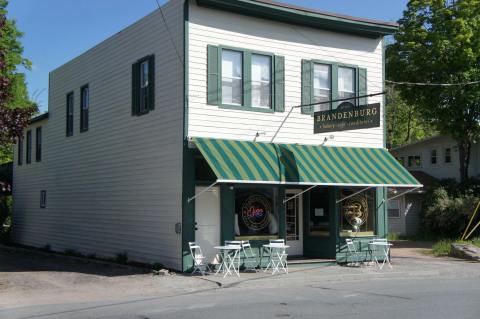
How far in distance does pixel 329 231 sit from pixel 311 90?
405 cm

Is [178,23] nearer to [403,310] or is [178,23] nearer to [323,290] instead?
[323,290]

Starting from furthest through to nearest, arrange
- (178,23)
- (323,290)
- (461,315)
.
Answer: (178,23) → (323,290) → (461,315)

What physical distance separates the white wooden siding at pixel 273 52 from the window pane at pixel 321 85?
1.04 ft

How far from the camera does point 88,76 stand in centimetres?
2088

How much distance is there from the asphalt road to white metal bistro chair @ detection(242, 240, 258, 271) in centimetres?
196

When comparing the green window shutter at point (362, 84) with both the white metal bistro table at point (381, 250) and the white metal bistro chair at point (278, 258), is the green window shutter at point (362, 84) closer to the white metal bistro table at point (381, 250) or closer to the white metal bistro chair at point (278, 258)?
the white metal bistro table at point (381, 250)

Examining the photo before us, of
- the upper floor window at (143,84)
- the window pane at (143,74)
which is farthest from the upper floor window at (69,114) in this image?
the window pane at (143,74)

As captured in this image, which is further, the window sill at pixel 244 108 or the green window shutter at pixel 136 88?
the green window shutter at pixel 136 88

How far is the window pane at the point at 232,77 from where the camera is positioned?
52.9 feet

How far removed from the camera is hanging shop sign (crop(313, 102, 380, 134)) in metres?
15.1

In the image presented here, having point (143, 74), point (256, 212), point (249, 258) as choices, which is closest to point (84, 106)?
point (143, 74)

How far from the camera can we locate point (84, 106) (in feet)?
69.7

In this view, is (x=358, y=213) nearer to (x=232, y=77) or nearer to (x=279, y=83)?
(x=279, y=83)

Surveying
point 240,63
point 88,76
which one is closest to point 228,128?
point 240,63
